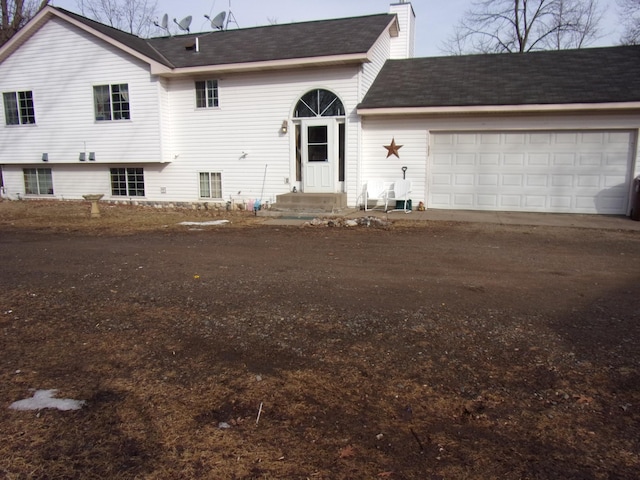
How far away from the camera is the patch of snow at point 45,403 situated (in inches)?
119

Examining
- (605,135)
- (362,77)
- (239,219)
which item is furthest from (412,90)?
(239,219)

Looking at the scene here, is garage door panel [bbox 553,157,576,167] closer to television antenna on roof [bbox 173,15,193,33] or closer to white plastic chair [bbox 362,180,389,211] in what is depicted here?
white plastic chair [bbox 362,180,389,211]

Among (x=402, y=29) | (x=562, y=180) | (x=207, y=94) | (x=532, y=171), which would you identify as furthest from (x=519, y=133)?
(x=207, y=94)

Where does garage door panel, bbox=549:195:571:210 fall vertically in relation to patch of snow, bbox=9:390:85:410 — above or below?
above

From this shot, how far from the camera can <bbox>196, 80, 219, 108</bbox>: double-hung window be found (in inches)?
578

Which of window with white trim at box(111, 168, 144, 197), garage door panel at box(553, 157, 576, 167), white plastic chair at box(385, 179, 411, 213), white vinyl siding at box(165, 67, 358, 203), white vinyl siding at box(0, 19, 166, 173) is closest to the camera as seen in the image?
garage door panel at box(553, 157, 576, 167)

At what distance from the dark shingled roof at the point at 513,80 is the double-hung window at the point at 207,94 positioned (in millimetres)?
4799

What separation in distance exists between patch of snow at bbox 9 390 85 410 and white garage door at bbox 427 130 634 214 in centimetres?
1177

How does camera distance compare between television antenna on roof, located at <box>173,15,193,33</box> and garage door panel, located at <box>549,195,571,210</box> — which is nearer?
garage door panel, located at <box>549,195,571,210</box>

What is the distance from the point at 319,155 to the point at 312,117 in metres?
1.11

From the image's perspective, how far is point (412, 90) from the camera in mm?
13602

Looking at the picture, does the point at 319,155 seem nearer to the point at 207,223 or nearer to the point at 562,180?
the point at 207,223

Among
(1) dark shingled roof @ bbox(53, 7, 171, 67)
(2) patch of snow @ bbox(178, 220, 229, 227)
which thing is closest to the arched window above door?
(2) patch of snow @ bbox(178, 220, 229, 227)

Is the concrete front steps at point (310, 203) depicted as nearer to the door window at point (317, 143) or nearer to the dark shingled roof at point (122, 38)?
the door window at point (317, 143)
